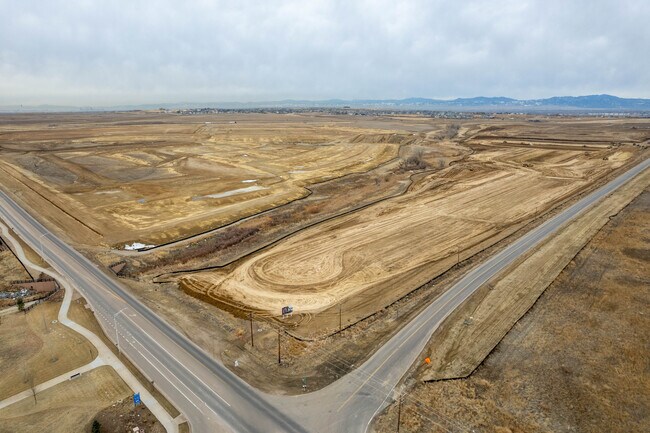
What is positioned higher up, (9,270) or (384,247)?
(384,247)

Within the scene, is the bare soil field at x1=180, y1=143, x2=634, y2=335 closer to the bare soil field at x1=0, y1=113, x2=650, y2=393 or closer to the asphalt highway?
the bare soil field at x1=0, y1=113, x2=650, y2=393

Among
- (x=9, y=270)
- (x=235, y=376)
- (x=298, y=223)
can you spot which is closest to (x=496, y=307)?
(x=235, y=376)

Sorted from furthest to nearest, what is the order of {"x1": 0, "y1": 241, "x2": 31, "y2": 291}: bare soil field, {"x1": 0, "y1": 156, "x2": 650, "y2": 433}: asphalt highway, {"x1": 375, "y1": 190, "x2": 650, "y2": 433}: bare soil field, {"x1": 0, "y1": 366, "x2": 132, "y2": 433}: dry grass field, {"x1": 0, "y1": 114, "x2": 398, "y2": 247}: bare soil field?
{"x1": 0, "y1": 114, "x2": 398, "y2": 247}: bare soil field → {"x1": 0, "y1": 241, "x2": 31, "y2": 291}: bare soil field → {"x1": 0, "y1": 156, "x2": 650, "y2": 433}: asphalt highway → {"x1": 375, "y1": 190, "x2": 650, "y2": 433}: bare soil field → {"x1": 0, "y1": 366, "x2": 132, "y2": 433}: dry grass field

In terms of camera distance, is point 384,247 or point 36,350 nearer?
point 36,350

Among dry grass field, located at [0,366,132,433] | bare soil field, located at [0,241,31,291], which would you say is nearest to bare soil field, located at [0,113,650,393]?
dry grass field, located at [0,366,132,433]

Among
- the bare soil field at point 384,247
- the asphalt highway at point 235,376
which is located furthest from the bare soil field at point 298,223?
the asphalt highway at point 235,376

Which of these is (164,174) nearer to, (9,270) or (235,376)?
(9,270)
